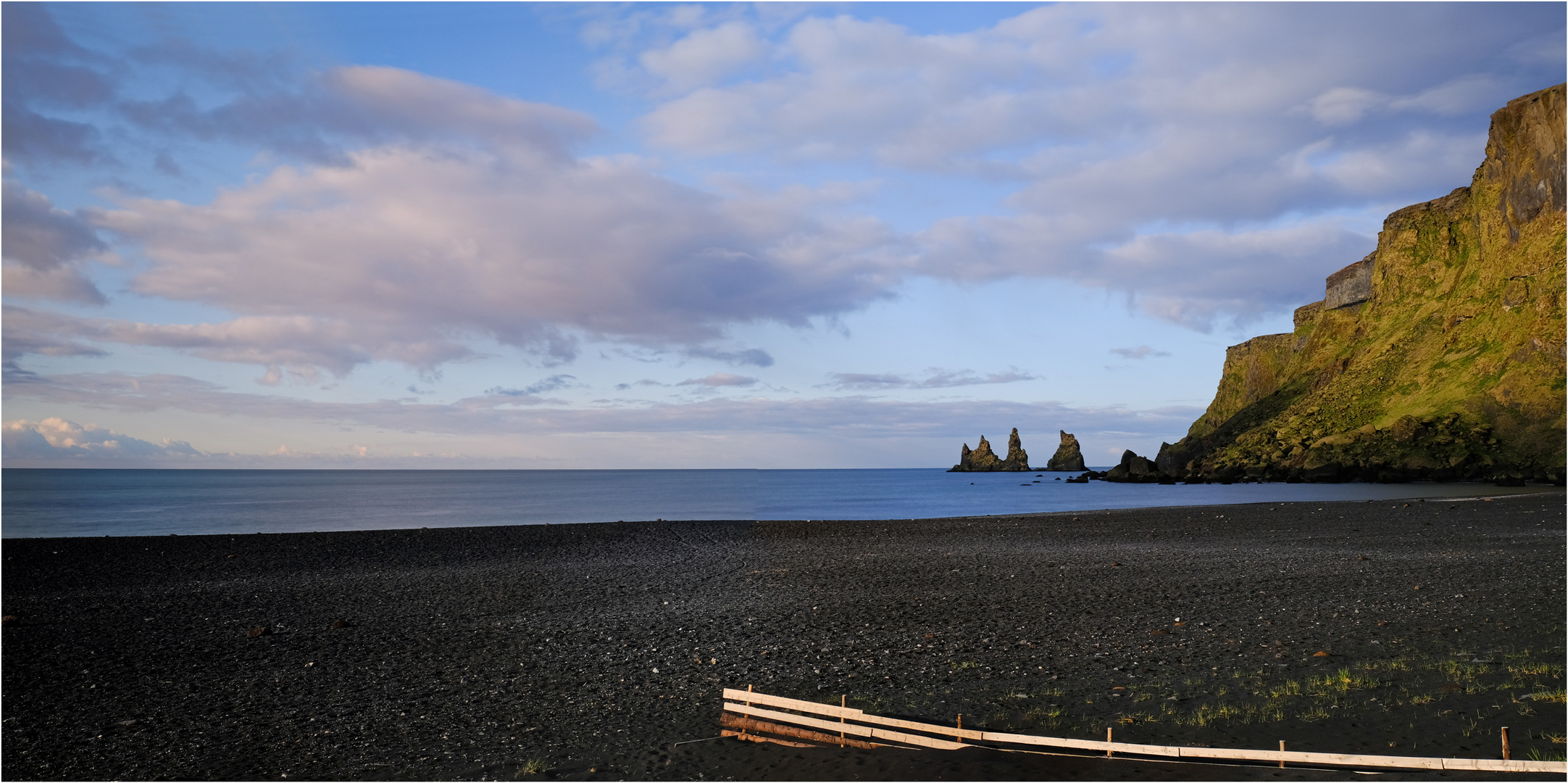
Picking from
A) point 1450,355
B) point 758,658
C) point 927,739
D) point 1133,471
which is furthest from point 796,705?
point 1133,471

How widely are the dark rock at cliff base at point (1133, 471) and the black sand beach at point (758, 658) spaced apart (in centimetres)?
8684

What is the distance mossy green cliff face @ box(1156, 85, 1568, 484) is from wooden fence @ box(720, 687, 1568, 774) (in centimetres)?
7889

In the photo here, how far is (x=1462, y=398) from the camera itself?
83.9 metres

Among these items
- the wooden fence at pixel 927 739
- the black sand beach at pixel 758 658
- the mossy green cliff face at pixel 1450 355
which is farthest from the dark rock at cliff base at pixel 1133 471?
the wooden fence at pixel 927 739

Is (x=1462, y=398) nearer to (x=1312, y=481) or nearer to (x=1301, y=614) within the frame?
(x=1312, y=481)

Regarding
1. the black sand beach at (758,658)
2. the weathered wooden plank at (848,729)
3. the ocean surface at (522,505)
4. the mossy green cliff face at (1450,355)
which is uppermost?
the mossy green cliff face at (1450,355)

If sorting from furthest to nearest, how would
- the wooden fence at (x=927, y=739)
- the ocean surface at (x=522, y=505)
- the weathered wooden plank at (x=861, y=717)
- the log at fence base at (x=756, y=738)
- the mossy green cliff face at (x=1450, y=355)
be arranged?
the mossy green cliff face at (x=1450, y=355) → the ocean surface at (x=522, y=505) → the log at fence base at (x=756, y=738) → the weathered wooden plank at (x=861, y=717) → the wooden fence at (x=927, y=739)

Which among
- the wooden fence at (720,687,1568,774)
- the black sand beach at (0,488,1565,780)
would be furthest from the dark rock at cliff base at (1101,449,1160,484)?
the wooden fence at (720,687,1568,774)

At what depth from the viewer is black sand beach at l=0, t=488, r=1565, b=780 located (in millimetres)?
9039

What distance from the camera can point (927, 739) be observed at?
850 cm

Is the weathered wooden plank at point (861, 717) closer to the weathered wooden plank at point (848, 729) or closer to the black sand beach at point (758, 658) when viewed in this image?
the weathered wooden plank at point (848, 729)

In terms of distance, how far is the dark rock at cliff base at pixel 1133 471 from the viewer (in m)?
110

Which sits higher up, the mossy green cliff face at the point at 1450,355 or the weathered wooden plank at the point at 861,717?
the mossy green cliff face at the point at 1450,355

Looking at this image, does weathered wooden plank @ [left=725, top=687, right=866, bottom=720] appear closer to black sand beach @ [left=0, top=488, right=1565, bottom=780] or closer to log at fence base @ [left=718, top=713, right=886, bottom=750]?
log at fence base @ [left=718, top=713, right=886, bottom=750]
